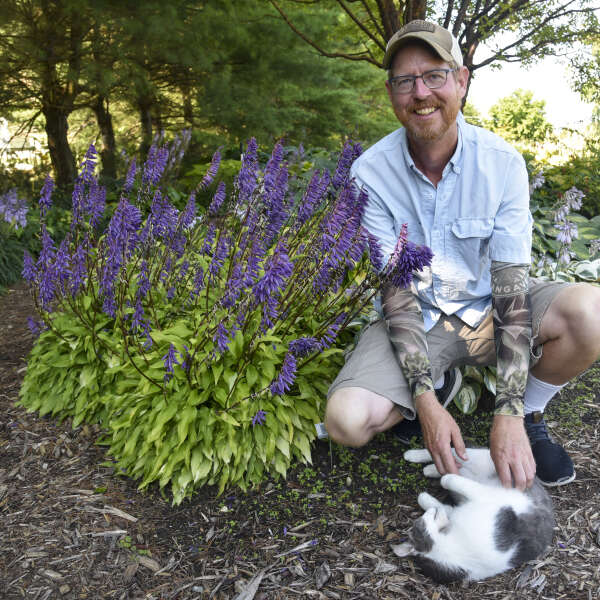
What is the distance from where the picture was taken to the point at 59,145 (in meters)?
8.11

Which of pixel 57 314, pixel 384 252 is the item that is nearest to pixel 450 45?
pixel 384 252

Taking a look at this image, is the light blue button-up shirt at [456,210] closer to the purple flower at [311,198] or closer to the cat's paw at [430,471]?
the purple flower at [311,198]

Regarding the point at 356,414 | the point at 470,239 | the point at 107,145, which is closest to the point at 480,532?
the point at 356,414

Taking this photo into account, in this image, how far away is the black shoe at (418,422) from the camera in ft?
9.52

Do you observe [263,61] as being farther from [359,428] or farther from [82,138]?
[82,138]

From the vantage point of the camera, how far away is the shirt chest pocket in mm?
2645

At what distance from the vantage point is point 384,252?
262 cm

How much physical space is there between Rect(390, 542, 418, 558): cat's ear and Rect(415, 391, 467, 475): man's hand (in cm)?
34

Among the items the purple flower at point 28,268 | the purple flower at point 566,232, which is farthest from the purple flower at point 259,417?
the purple flower at point 566,232

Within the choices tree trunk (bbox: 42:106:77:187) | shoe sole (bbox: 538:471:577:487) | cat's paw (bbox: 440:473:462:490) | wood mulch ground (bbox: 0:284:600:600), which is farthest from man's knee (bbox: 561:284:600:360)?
tree trunk (bbox: 42:106:77:187)

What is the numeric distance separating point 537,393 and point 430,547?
1.06 meters

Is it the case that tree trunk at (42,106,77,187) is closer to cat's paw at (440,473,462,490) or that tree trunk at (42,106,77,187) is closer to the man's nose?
the man's nose

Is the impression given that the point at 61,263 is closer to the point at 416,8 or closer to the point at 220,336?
the point at 220,336

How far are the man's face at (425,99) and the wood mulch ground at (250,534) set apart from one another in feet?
5.41
